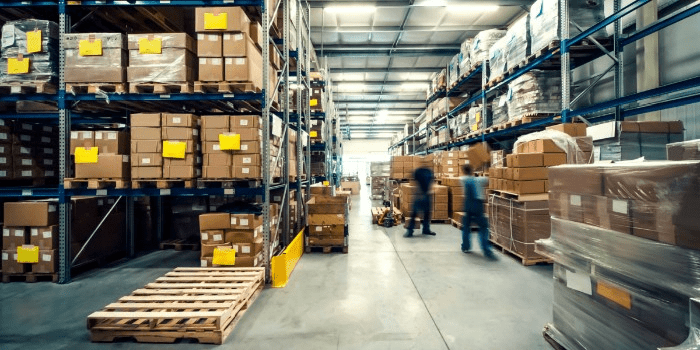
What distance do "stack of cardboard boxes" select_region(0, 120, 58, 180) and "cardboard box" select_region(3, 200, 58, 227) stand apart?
0.76 metres

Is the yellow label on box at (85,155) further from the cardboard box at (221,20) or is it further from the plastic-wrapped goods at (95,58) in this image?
the cardboard box at (221,20)

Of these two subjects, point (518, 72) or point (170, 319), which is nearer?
point (170, 319)

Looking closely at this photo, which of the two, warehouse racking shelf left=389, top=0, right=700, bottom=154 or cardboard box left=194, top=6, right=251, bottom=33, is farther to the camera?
cardboard box left=194, top=6, right=251, bottom=33

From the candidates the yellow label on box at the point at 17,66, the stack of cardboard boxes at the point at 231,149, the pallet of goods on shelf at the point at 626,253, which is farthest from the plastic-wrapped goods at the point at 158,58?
the pallet of goods on shelf at the point at 626,253

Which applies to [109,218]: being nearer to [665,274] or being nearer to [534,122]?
[665,274]

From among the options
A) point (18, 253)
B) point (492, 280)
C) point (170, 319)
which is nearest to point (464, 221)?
point (492, 280)

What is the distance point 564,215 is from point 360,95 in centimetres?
1714

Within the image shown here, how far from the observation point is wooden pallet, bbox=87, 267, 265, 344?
2770 mm

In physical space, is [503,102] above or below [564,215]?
above

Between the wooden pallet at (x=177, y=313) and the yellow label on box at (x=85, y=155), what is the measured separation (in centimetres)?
200

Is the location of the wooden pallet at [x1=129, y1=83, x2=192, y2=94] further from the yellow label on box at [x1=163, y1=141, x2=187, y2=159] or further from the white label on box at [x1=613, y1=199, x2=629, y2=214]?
the white label on box at [x1=613, y1=199, x2=629, y2=214]

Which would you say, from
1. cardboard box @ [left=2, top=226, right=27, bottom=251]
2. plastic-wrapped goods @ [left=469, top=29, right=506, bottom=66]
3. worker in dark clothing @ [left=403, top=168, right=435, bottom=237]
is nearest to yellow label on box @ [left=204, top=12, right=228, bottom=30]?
A: cardboard box @ [left=2, top=226, right=27, bottom=251]

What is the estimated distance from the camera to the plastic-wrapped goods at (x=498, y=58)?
23.4 ft

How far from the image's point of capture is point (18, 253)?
438cm
